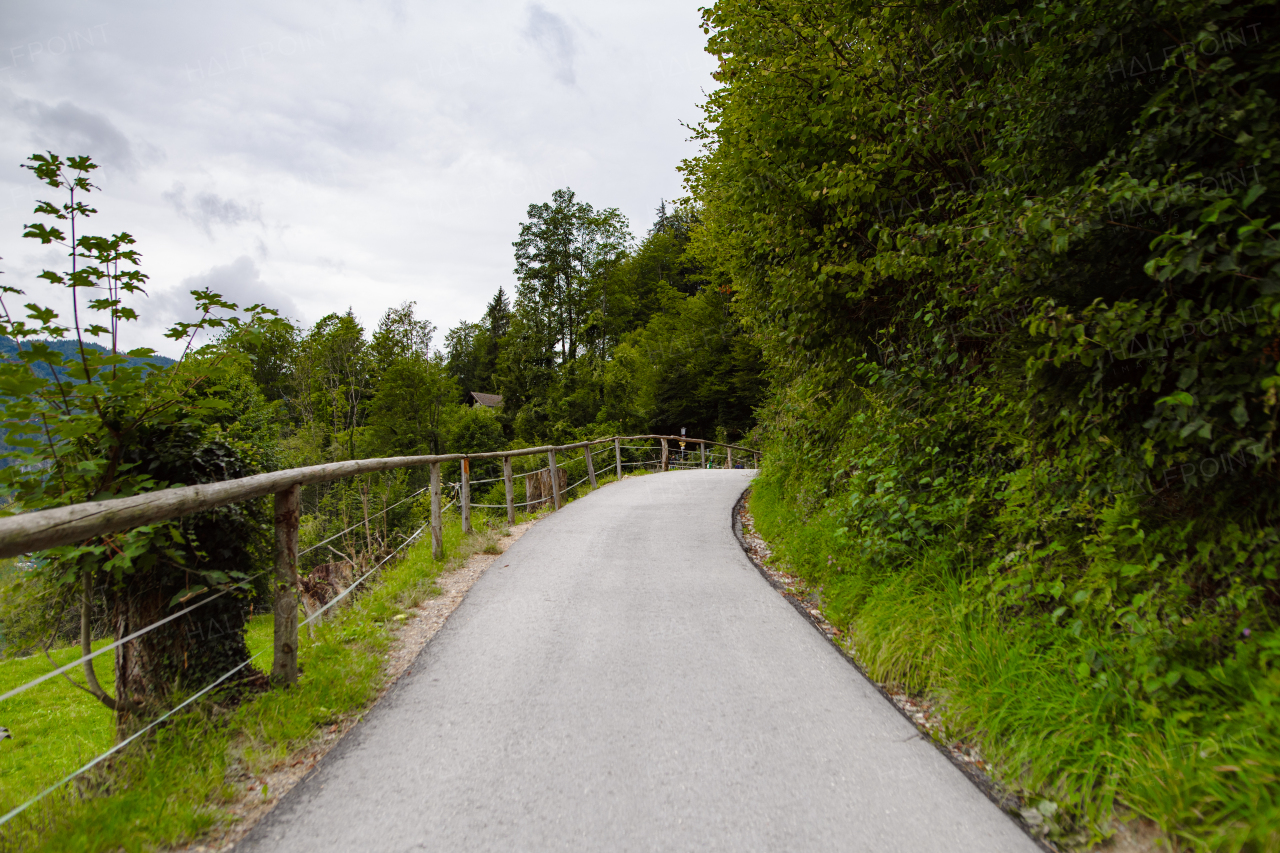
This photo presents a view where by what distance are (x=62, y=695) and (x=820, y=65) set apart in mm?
17286

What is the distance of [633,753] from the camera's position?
2727 mm

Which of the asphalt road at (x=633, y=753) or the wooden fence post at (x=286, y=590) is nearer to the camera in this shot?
the asphalt road at (x=633, y=753)

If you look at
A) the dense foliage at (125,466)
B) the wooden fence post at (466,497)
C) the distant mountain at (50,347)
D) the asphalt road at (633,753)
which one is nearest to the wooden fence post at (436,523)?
the wooden fence post at (466,497)

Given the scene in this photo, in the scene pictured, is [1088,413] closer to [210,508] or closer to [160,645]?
[210,508]

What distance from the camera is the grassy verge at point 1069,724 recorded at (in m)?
1.98

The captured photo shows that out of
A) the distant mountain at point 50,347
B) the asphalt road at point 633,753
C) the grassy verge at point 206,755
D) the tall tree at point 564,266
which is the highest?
the tall tree at point 564,266

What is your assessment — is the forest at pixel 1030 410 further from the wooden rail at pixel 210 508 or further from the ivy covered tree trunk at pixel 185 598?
the wooden rail at pixel 210 508

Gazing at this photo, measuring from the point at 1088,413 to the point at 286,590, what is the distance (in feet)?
13.4

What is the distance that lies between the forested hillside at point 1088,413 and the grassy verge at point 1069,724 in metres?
0.01

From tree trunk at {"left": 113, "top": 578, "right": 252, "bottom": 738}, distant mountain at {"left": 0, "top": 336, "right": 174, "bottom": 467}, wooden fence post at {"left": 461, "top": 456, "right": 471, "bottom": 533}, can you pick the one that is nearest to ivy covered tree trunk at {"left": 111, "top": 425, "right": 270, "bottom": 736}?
tree trunk at {"left": 113, "top": 578, "right": 252, "bottom": 738}

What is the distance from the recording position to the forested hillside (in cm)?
217

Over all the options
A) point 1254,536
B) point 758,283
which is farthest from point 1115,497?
point 758,283

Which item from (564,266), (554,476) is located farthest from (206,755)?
(564,266)

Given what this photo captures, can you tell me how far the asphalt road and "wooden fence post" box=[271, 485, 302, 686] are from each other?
622 millimetres
